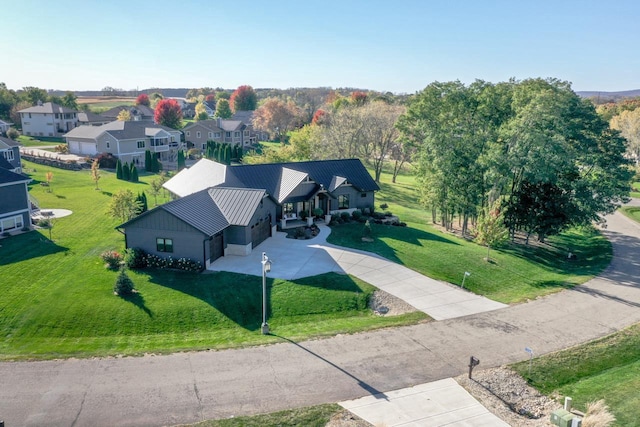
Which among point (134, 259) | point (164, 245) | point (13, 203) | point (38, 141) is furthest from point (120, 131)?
point (134, 259)

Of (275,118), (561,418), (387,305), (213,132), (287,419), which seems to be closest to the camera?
(561,418)

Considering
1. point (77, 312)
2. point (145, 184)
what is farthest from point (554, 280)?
point (145, 184)

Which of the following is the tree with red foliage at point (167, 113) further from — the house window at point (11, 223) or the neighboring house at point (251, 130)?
the house window at point (11, 223)

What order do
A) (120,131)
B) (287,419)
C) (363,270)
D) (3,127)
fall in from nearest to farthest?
(287,419) → (363,270) → (120,131) → (3,127)

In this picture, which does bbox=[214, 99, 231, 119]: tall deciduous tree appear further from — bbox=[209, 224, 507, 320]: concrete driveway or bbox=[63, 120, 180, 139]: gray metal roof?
bbox=[209, 224, 507, 320]: concrete driveway

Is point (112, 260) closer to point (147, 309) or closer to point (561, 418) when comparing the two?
point (147, 309)

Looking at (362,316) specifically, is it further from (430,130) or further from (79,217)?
(79,217)

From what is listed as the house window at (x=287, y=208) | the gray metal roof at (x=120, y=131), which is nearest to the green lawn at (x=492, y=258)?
the house window at (x=287, y=208)
